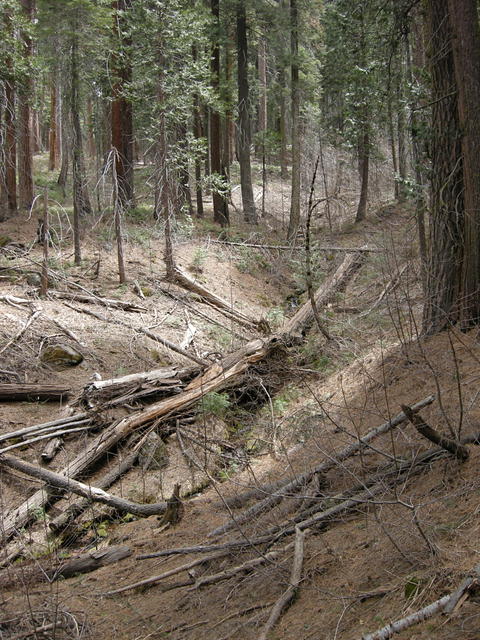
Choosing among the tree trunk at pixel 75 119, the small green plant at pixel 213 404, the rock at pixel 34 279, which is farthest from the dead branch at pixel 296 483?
the tree trunk at pixel 75 119

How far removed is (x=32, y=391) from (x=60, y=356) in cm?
131

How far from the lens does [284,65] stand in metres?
22.5

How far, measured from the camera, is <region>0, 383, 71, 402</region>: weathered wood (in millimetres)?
9812

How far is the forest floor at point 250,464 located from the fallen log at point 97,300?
161mm

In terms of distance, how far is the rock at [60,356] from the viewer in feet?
36.3

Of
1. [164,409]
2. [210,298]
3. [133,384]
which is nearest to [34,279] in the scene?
[210,298]

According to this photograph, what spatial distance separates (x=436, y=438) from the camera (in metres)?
4.71

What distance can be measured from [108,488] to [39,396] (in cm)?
251

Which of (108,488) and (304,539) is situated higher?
(304,539)

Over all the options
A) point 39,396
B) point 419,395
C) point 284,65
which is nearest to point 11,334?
point 39,396

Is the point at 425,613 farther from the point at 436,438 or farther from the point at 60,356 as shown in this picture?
the point at 60,356

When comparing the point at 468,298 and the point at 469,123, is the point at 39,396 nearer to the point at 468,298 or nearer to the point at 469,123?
the point at 468,298

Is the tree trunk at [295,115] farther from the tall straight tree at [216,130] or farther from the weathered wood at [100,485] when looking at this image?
the weathered wood at [100,485]

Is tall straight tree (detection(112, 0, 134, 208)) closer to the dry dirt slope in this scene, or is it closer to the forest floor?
the forest floor
